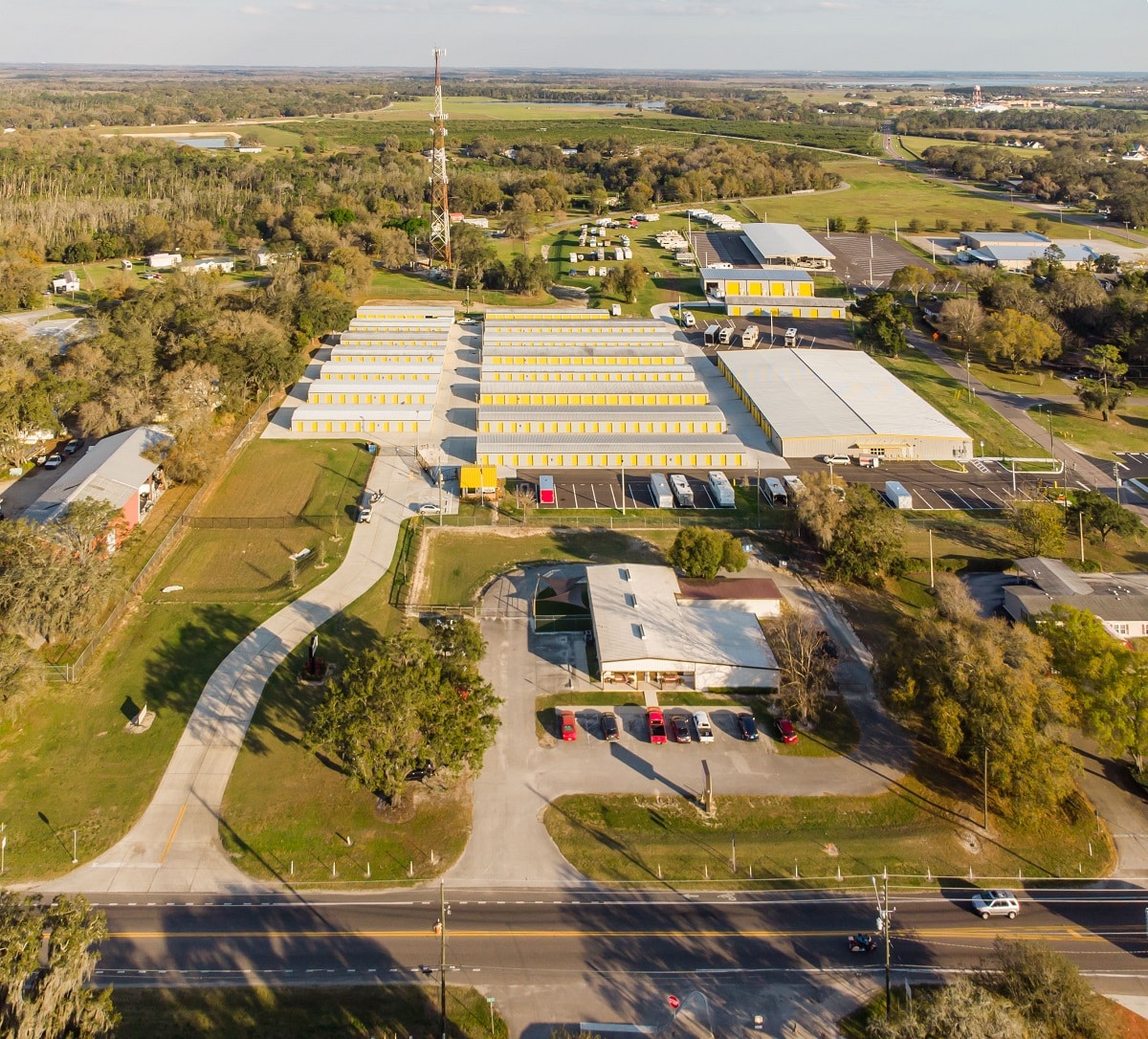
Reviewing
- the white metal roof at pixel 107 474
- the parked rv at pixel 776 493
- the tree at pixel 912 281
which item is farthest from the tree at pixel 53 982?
the tree at pixel 912 281

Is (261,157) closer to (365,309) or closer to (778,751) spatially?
(365,309)

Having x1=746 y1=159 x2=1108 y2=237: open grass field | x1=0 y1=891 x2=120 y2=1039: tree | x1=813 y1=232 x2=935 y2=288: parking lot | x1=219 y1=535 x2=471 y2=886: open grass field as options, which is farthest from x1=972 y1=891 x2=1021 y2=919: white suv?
x1=746 y1=159 x2=1108 y2=237: open grass field

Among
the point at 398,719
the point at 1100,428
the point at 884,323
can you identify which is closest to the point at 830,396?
the point at 884,323

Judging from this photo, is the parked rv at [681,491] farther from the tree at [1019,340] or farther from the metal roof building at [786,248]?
the metal roof building at [786,248]

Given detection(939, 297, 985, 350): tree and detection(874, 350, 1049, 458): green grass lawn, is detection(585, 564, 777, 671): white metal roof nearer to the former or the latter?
detection(874, 350, 1049, 458): green grass lawn

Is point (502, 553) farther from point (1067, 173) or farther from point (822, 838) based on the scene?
point (1067, 173)

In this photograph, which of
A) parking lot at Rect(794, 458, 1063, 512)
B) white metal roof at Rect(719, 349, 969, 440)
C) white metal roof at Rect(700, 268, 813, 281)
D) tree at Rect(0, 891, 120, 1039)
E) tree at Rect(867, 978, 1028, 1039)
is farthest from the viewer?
white metal roof at Rect(700, 268, 813, 281)
